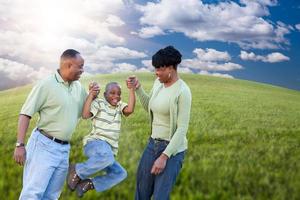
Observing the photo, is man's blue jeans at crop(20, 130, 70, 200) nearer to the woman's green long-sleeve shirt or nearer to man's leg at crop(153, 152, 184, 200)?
man's leg at crop(153, 152, 184, 200)

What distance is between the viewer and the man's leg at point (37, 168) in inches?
265

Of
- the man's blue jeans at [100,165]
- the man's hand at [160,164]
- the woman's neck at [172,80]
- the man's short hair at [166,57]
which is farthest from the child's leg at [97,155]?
the man's short hair at [166,57]

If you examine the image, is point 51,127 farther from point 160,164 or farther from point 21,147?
point 160,164

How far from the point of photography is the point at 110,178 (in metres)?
7.59

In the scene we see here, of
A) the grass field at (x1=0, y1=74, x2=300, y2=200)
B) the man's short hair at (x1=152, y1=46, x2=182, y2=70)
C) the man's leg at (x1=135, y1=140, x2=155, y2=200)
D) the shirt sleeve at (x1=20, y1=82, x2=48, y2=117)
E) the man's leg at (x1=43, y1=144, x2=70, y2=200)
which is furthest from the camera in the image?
the grass field at (x1=0, y1=74, x2=300, y2=200)

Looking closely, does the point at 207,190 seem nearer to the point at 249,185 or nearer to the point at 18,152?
the point at 249,185

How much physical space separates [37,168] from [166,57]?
2191 millimetres

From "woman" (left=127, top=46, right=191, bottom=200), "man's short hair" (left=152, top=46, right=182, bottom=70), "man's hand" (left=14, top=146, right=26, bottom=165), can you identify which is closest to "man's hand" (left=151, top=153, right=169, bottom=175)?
"woman" (left=127, top=46, right=191, bottom=200)

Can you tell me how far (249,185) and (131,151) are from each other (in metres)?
3.48

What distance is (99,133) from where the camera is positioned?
722 centimetres

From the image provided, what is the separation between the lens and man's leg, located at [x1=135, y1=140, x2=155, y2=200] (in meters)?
6.49

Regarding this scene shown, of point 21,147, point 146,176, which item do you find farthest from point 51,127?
point 146,176

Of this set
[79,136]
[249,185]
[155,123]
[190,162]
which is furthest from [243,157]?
[155,123]

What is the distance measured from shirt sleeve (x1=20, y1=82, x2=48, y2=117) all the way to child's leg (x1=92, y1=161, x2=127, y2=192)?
139cm
